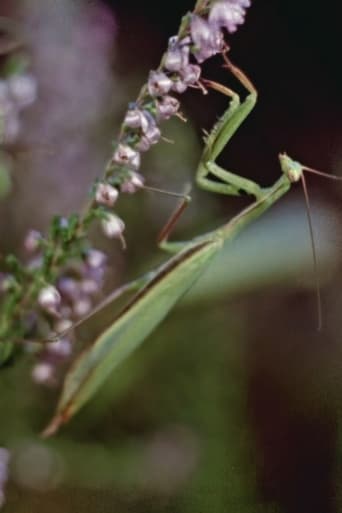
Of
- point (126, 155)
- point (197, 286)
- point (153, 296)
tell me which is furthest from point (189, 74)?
point (197, 286)

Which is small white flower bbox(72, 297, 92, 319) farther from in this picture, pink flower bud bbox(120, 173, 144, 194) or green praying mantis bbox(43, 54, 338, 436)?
pink flower bud bbox(120, 173, 144, 194)

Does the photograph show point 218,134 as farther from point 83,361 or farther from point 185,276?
point 83,361

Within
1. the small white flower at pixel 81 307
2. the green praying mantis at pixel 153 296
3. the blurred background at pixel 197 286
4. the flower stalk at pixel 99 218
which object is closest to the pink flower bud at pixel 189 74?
the flower stalk at pixel 99 218

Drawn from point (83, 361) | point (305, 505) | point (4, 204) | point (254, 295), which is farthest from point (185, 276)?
point (305, 505)

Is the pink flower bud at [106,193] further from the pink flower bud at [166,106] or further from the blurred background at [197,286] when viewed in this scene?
the blurred background at [197,286]

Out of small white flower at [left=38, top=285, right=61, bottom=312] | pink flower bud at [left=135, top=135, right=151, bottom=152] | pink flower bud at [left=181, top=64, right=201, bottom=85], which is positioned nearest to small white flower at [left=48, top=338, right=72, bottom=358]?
small white flower at [left=38, top=285, right=61, bottom=312]
